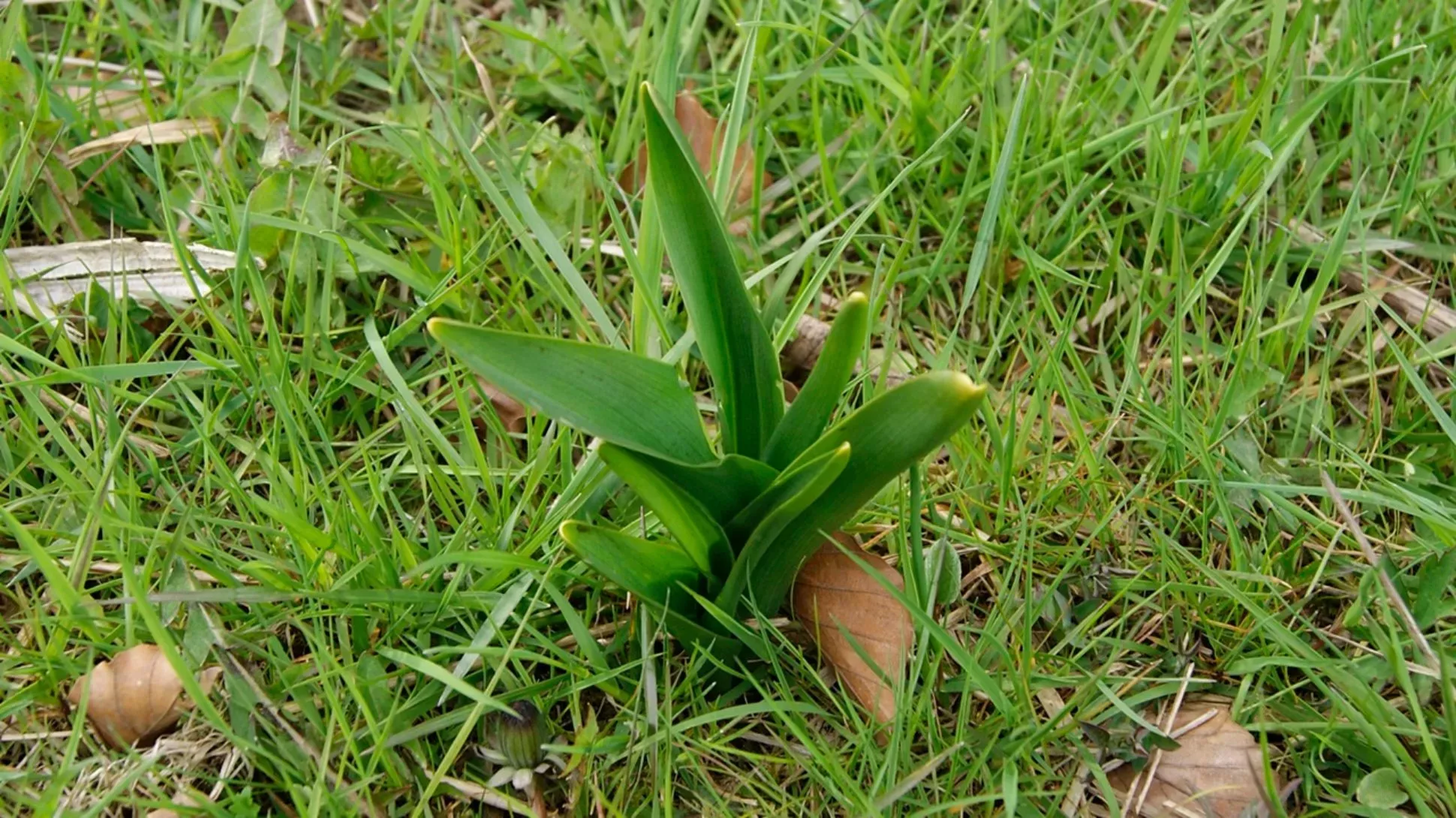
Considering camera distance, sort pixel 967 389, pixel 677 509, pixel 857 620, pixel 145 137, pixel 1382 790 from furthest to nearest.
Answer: pixel 145 137
pixel 857 620
pixel 1382 790
pixel 677 509
pixel 967 389

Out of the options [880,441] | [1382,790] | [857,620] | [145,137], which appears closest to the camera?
[880,441]

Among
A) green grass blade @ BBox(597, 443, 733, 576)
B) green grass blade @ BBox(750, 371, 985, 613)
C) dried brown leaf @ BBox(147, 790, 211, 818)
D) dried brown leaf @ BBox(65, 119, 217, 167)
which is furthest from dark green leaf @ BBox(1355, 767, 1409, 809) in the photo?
dried brown leaf @ BBox(65, 119, 217, 167)

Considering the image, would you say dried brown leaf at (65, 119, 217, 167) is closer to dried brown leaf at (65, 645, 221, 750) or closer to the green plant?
dried brown leaf at (65, 645, 221, 750)

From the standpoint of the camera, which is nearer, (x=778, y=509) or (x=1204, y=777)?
(x=778, y=509)

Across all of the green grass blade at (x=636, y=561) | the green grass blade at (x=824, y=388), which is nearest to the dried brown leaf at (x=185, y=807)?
the green grass blade at (x=636, y=561)

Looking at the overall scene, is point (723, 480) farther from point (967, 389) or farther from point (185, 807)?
point (185, 807)

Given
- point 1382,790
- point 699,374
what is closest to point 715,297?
point 699,374
